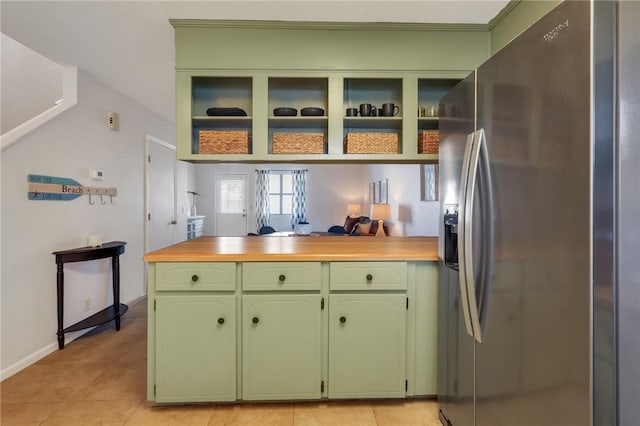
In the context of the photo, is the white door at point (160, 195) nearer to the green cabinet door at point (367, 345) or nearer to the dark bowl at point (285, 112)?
the dark bowl at point (285, 112)

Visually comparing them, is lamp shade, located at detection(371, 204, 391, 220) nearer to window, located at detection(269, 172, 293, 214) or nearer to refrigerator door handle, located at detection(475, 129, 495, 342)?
window, located at detection(269, 172, 293, 214)

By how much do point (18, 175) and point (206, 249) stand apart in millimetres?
1598

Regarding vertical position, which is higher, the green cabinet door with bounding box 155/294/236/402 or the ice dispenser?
the ice dispenser

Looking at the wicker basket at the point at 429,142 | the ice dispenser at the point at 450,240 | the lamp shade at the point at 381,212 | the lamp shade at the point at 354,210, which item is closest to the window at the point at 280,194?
the lamp shade at the point at 354,210

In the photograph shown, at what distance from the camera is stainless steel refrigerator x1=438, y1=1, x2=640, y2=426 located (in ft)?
2.34

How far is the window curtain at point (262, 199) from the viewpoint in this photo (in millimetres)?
7344

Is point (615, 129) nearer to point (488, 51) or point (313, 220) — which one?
point (488, 51)

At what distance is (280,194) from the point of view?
7.45 meters

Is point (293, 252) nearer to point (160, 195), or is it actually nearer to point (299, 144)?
point (299, 144)

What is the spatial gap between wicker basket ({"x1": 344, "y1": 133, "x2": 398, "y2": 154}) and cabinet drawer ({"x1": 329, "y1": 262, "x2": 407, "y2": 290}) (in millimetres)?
828

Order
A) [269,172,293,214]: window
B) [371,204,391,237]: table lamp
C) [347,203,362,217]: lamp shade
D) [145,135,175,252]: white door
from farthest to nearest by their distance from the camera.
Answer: [269,172,293,214]: window → [347,203,362,217]: lamp shade → [371,204,391,237]: table lamp → [145,135,175,252]: white door

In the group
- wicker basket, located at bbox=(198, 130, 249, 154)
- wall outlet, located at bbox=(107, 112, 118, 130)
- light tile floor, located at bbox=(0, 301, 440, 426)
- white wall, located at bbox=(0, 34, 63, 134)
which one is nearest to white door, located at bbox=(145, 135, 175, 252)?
wall outlet, located at bbox=(107, 112, 118, 130)

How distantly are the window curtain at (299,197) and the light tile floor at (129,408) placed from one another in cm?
529

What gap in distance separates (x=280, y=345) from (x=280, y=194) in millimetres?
5926
